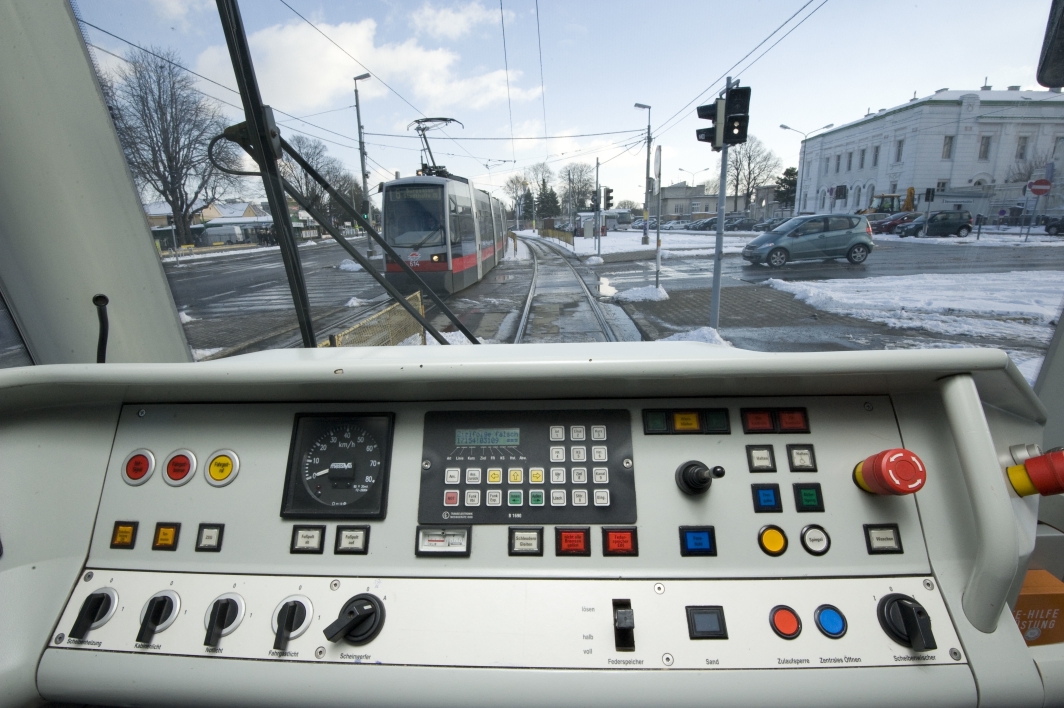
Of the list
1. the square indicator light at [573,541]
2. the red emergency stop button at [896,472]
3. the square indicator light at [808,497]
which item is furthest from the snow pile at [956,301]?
the square indicator light at [573,541]

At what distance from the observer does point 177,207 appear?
5.81ft

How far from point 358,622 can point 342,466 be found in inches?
13.8

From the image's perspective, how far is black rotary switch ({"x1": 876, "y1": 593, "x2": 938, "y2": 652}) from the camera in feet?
3.15

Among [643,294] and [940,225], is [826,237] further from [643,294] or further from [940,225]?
[643,294]

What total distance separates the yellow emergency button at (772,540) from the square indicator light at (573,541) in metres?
0.38

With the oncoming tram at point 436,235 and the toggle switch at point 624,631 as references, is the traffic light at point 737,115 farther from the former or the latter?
the toggle switch at point 624,631

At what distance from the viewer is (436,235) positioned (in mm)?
2660

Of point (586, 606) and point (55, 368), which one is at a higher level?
point (55, 368)

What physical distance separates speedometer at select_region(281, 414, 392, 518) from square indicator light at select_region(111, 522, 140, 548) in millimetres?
371

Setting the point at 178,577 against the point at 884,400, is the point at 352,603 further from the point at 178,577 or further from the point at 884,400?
the point at 884,400

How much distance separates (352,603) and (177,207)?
1.59 meters

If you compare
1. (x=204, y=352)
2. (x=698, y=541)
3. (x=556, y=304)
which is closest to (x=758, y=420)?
(x=698, y=541)

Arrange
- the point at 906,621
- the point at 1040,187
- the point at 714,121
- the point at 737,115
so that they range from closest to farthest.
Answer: the point at 906,621 → the point at 1040,187 → the point at 737,115 → the point at 714,121

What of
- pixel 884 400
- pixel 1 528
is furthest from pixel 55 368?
pixel 884 400
